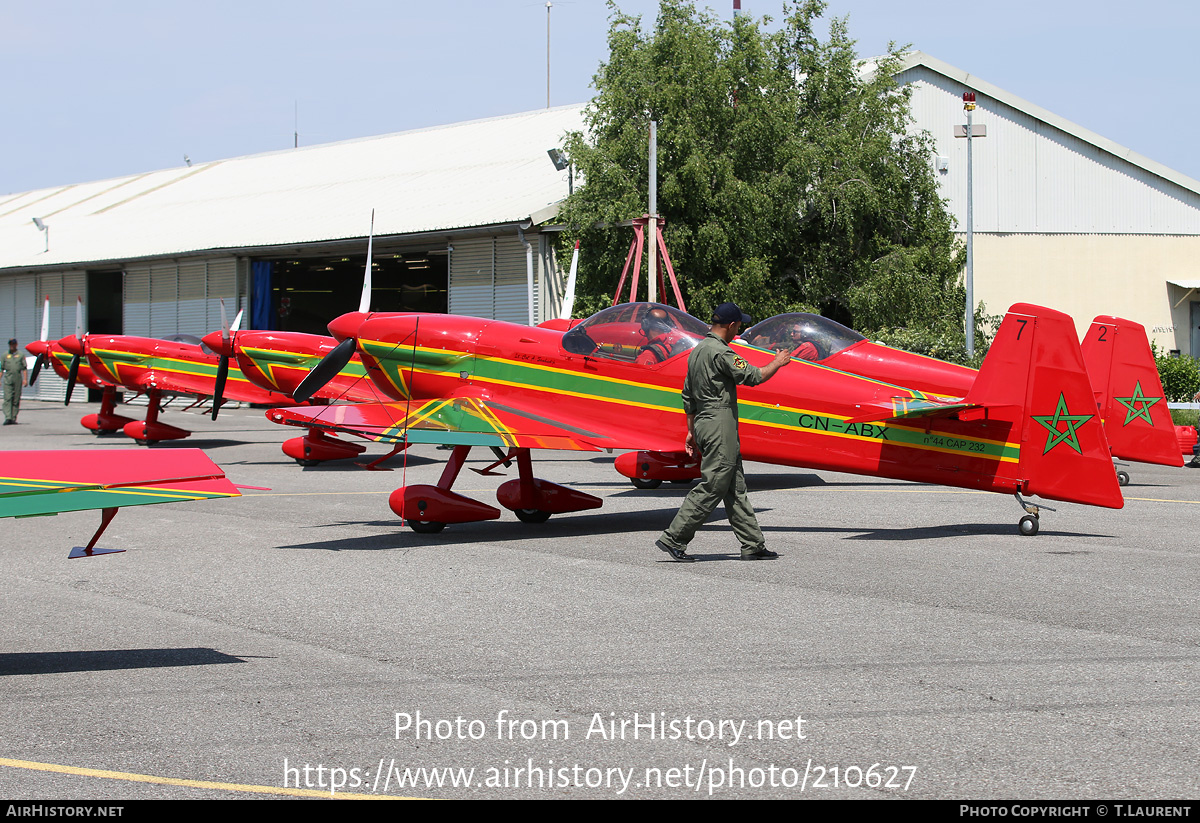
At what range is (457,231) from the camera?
3083 cm

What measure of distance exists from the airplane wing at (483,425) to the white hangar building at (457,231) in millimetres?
11651

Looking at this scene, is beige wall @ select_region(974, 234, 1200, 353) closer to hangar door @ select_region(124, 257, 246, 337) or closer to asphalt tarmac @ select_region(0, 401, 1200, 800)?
asphalt tarmac @ select_region(0, 401, 1200, 800)

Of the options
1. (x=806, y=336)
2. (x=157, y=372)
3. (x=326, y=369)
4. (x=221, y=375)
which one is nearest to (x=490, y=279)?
(x=157, y=372)

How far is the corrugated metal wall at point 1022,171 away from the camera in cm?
3006

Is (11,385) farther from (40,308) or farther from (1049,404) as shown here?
(1049,404)

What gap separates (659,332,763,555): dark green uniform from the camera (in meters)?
8.72

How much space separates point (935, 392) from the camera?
1162 centimetres

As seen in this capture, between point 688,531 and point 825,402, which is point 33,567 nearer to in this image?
point 688,531

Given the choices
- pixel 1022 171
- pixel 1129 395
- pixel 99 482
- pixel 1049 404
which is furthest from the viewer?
pixel 1022 171

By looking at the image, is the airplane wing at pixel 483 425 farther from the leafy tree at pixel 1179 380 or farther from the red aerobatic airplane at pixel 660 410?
the leafy tree at pixel 1179 380

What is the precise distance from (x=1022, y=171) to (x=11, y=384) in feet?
88.0

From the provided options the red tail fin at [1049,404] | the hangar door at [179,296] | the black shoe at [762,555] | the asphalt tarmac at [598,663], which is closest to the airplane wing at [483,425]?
the asphalt tarmac at [598,663]

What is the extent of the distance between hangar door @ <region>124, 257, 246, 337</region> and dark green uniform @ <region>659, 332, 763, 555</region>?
1274 inches

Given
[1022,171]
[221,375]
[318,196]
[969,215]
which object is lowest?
[221,375]
